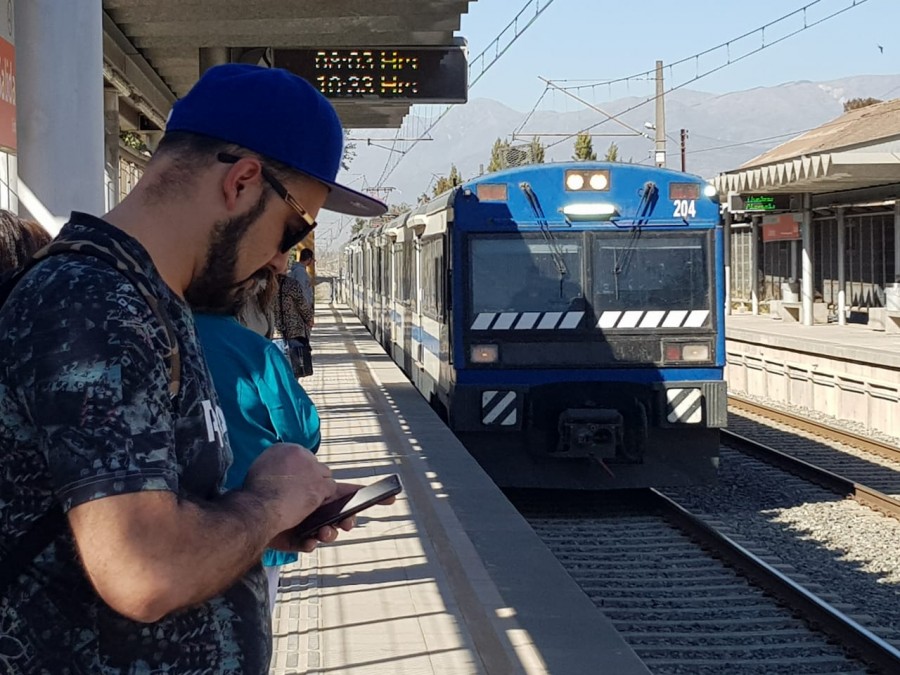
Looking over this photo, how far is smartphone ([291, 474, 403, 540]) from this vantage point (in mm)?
2111

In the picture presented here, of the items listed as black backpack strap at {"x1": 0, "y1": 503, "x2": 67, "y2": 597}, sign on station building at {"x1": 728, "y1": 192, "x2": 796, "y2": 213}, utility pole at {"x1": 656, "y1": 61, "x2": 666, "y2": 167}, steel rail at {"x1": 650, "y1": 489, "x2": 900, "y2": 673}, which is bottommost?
steel rail at {"x1": 650, "y1": 489, "x2": 900, "y2": 673}

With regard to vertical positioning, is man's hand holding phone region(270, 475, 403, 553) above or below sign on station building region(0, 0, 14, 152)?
below

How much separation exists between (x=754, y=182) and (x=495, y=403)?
1526 centimetres

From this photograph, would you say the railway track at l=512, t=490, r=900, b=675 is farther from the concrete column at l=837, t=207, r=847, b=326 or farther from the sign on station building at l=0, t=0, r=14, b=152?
the concrete column at l=837, t=207, r=847, b=326

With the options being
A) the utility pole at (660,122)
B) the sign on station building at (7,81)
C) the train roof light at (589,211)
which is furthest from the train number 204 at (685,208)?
the utility pole at (660,122)

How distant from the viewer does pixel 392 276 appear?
19.7 metres

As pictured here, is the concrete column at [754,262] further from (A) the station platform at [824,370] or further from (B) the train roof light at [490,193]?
(B) the train roof light at [490,193]

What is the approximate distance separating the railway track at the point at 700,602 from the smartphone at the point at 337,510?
469cm

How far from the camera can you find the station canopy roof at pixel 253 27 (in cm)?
904

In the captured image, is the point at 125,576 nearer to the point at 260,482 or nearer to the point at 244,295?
the point at 260,482

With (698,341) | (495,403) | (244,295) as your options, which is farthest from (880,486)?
(244,295)

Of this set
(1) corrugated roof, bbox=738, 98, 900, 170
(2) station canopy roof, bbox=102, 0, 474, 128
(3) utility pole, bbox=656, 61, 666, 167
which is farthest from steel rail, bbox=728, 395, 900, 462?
(3) utility pole, bbox=656, 61, 666, 167

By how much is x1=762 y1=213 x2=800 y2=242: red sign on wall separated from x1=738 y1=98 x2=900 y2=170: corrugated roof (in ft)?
5.66

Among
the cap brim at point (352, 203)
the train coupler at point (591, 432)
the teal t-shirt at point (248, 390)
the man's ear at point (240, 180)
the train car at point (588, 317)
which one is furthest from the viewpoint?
the train car at point (588, 317)
